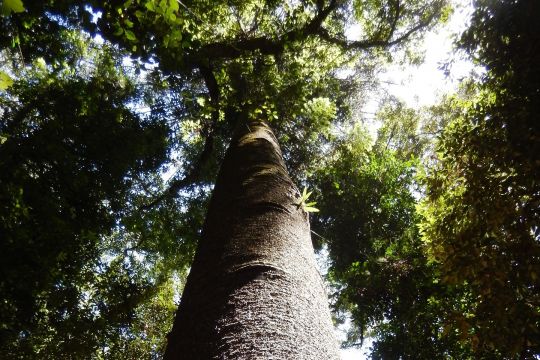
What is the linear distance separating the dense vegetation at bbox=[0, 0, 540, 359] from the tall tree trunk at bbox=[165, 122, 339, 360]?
4.06ft

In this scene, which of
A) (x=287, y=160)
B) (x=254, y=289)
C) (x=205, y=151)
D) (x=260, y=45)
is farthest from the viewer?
(x=287, y=160)

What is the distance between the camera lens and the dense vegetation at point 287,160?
3.98m

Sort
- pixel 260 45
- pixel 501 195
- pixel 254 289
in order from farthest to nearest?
pixel 260 45, pixel 501 195, pixel 254 289

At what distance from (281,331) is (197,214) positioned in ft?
27.5

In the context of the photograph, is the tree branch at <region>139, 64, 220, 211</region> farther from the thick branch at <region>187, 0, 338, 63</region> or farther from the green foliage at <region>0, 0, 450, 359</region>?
the thick branch at <region>187, 0, 338, 63</region>

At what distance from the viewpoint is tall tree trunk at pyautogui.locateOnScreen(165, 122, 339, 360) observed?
3.76 feet

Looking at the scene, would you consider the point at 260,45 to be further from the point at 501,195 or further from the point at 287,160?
the point at 501,195

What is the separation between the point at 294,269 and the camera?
1.60 meters

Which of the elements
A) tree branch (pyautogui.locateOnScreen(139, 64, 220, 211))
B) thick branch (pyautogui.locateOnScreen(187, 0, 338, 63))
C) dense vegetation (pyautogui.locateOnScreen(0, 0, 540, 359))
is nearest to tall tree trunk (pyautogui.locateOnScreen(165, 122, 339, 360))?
dense vegetation (pyautogui.locateOnScreen(0, 0, 540, 359))

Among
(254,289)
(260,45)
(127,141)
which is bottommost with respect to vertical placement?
(254,289)

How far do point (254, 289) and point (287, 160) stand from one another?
8589mm

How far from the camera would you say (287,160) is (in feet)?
32.4

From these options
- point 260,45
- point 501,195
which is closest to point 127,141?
point 260,45

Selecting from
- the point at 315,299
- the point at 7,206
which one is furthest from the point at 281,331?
the point at 7,206
